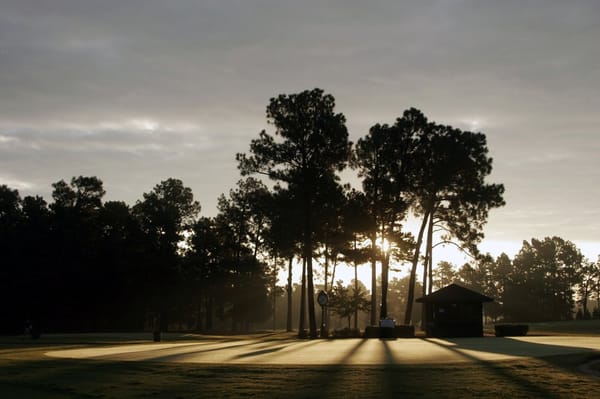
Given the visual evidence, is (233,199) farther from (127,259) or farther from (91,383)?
(91,383)

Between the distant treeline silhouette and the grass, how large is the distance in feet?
105

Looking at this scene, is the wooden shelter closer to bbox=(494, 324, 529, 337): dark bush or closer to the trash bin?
bbox=(494, 324, 529, 337): dark bush

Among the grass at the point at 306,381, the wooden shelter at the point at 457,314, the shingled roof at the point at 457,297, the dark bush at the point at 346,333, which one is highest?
the shingled roof at the point at 457,297

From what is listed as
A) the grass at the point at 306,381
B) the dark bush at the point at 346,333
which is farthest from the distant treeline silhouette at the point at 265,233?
the grass at the point at 306,381

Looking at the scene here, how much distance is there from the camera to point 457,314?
47.8 meters

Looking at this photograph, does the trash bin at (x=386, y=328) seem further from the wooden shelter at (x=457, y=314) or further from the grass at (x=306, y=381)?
the grass at (x=306, y=381)

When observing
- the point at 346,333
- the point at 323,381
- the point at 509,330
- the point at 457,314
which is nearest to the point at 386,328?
the point at 346,333

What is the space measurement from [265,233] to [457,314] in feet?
103

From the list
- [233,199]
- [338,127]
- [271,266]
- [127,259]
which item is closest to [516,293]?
[271,266]

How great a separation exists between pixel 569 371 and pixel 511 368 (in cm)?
155

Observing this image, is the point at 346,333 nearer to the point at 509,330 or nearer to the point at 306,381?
the point at 509,330

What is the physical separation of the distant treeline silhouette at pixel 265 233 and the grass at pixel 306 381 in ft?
105

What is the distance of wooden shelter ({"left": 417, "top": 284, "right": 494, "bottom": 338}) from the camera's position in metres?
47.3

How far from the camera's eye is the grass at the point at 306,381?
50.6 ft
